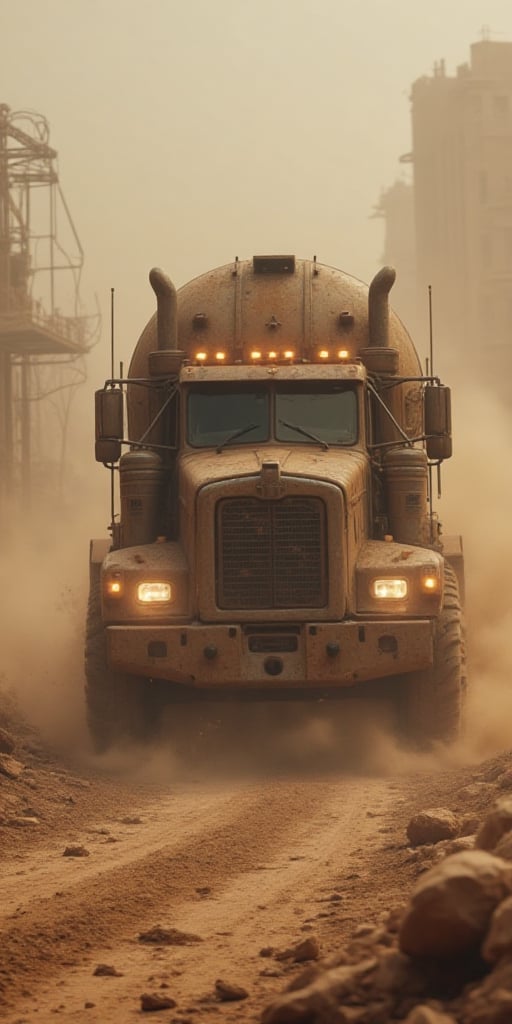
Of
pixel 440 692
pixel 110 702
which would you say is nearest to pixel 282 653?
pixel 440 692

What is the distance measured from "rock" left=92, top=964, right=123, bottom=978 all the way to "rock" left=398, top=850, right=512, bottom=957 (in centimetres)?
159

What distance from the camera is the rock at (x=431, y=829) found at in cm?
895

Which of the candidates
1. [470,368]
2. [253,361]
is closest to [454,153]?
[470,368]

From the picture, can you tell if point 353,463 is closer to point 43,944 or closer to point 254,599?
point 254,599

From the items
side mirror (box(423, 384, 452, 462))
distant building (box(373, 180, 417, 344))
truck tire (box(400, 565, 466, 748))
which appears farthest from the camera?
distant building (box(373, 180, 417, 344))

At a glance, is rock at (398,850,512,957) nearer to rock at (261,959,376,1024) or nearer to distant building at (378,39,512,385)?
rock at (261,959,376,1024)

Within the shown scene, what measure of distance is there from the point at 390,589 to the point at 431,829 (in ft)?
14.0

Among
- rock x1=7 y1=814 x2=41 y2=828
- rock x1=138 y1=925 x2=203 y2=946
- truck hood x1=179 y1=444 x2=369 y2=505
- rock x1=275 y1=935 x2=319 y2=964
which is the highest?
truck hood x1=179 y1=444 x2=369 y2=505

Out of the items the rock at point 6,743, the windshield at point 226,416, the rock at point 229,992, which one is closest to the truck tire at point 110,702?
the rock at point 6,743

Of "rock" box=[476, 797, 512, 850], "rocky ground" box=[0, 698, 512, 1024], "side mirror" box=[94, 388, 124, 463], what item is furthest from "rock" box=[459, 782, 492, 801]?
"rock" box=[476, 797, 512, 850]

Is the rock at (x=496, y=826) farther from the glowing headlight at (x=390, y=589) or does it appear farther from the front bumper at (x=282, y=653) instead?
the glowing headlight at (x=390, y=589)

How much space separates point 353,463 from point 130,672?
2366 mm

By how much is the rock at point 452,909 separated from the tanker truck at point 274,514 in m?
8.00

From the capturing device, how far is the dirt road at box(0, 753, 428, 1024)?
5855 millimetres
